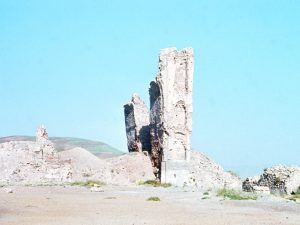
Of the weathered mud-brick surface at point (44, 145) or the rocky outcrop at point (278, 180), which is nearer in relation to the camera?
the rocky outcrop at point (278, 180)

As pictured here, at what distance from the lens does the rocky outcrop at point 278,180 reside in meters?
29.8

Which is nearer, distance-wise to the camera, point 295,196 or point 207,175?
point 295,196

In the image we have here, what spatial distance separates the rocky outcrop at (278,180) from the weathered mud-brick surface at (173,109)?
9831 mm

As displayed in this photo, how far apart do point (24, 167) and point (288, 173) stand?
62.3 feet

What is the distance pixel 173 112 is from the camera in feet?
137

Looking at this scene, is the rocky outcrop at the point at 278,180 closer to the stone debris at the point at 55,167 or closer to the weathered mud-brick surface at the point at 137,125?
the stone debris at the point at 55,167

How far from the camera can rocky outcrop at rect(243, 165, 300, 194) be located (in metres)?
29.8

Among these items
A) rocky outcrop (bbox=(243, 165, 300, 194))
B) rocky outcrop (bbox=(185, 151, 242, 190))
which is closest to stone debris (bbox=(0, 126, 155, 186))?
rocky outcrop (bbox=(185, 151, 242, 190))

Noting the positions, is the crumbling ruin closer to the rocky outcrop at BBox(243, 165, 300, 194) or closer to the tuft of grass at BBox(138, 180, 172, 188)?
the tuft of grass at BBox(138, 180, 172, 188)

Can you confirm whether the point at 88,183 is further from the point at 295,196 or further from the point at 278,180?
the point at 295,196

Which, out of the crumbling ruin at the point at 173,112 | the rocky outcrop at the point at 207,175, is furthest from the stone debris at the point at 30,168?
the rocky outcrop at the point at 207,175

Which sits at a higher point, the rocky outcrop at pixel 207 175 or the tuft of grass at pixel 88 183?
the rocky outcrop at pixel 207 175

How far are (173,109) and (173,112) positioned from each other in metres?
0.22

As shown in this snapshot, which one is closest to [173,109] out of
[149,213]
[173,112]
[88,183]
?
[173,112]
